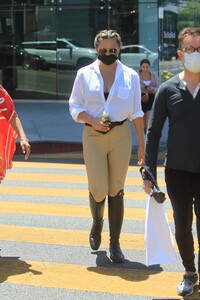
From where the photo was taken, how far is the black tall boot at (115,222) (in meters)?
5.25

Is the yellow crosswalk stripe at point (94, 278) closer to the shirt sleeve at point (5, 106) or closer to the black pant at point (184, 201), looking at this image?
the black pant at point (184, 201)

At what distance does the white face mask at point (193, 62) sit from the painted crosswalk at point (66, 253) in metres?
1.65

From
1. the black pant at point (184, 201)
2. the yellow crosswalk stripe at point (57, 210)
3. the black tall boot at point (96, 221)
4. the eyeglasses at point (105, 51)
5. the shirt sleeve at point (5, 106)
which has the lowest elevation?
the yellow crosswalk stripe at point (57, 210)

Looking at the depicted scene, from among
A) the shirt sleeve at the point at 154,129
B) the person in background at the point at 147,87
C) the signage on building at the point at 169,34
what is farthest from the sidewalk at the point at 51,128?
the shirt sleeve at the point at 154,129

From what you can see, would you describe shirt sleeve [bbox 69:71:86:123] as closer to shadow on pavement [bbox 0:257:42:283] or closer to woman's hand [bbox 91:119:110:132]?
woman's hand [bbox 91:119:110:132]

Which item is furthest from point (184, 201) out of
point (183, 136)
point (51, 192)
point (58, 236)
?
point (51, 192)

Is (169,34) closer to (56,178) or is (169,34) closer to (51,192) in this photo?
(56,178)

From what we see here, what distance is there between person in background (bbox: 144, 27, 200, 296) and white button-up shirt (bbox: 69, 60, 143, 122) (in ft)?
2.62

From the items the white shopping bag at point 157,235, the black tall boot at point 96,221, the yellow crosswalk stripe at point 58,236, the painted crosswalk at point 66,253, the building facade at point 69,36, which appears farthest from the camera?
the building facade at point 69,36

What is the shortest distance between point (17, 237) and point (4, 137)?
1.34 m

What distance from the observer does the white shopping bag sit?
4.36 m

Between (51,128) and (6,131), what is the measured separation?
941 centimetres

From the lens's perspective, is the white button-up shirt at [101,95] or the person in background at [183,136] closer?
the person in background at [183,136]

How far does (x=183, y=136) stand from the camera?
4.04 m
